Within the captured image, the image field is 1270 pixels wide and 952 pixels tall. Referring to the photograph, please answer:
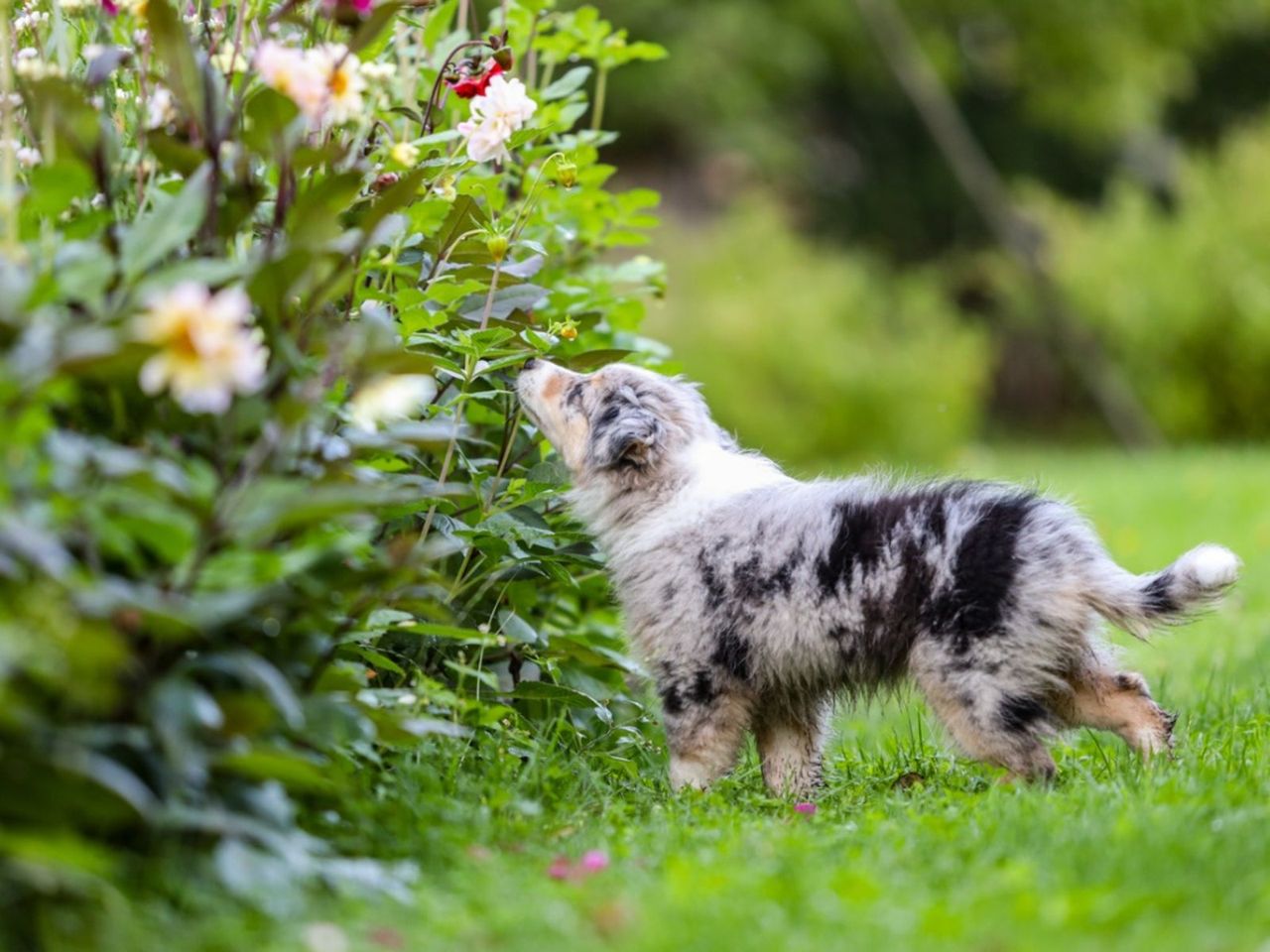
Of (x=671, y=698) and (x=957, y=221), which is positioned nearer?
(x=671, y=698)

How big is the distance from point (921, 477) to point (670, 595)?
2.54 ft

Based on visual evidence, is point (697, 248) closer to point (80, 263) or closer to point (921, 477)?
point (921, 477)

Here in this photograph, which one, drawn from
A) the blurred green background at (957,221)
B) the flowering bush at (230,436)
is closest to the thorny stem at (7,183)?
the flowering bush at (230,436)

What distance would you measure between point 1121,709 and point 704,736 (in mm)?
1116

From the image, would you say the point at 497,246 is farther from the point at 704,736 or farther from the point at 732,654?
the point at 704,736

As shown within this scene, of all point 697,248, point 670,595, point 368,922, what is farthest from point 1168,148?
point 368,922

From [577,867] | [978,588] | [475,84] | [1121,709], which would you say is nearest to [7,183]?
[475,84]

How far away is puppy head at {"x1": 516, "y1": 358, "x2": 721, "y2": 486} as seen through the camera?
4.58 metres

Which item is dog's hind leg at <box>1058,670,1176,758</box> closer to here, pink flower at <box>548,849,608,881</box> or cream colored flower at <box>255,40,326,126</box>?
pink flower at <box>548,849,608,881</box>

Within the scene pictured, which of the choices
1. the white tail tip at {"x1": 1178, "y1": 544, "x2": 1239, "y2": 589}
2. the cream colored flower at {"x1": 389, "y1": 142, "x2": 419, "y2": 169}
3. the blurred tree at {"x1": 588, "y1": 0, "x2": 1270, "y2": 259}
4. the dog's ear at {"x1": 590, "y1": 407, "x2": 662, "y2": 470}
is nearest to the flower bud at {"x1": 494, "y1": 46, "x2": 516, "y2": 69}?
the cream colored flower at {"x1": 389, "y1": 142, "x2": 419, "y2": 169}

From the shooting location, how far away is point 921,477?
443 cm

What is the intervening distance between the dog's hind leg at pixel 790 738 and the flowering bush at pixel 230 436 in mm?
485

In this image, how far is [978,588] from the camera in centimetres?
395

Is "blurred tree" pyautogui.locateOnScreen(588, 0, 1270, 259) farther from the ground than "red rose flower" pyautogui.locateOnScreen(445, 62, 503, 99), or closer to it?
closer to it
